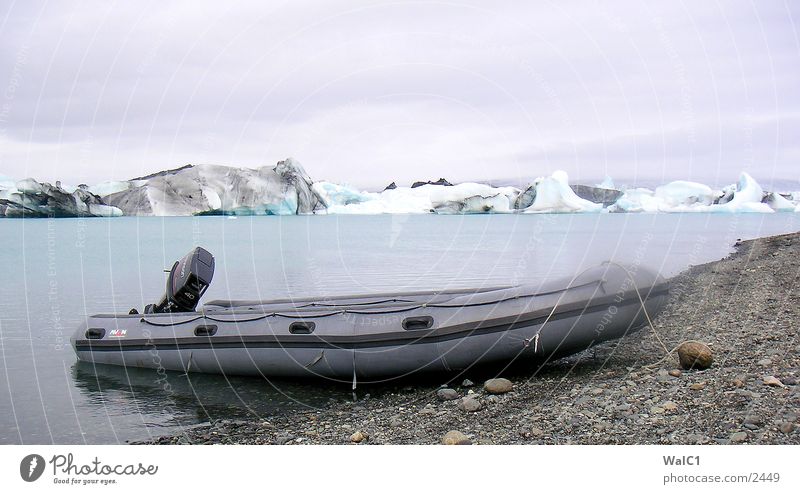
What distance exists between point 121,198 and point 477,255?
2250 centimetres

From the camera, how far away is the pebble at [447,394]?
612 cm

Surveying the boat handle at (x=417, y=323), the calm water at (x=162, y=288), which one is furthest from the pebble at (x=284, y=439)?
the boat handle at (x=417, y=323)

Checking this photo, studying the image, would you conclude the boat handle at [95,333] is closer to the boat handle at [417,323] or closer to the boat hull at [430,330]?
the boat hull at [430,330]

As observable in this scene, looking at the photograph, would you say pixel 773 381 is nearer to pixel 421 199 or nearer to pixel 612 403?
pixel 612 403

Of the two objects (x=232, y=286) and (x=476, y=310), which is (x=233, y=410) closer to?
(x=476, y=310)

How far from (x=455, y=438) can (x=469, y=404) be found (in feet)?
3.14

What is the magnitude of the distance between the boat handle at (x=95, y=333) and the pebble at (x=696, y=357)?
21.3 ft

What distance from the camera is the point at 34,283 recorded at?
57.8ft

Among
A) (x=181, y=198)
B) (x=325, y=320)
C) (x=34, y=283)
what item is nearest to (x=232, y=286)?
(x=34, y=283)

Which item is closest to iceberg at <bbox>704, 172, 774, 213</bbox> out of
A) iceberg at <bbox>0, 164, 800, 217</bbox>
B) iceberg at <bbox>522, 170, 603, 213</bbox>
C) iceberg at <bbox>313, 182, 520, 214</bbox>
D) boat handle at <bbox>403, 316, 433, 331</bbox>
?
iceberg at <bbox>0, 164, 800, 217</bbox>

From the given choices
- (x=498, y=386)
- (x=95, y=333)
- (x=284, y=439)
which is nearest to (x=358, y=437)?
(x=284, y=439)

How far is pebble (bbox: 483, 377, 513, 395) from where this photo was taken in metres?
6.01

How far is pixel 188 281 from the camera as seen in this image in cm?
782

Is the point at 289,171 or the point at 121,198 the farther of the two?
the point at 121,198
